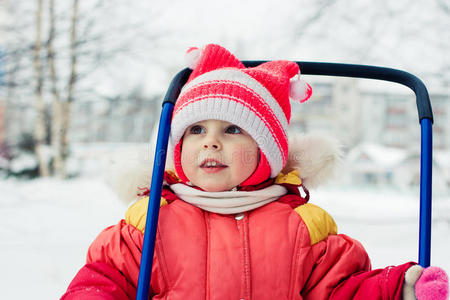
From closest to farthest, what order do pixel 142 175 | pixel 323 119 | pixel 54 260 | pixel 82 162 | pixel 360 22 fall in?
pixel 142 175
pixel 54 260
pixel 360 22
pixel 323 119
pixel 82 162

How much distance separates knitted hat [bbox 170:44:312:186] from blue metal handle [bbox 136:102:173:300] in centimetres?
6

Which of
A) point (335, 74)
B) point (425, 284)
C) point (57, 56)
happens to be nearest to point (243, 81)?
point (335, 74)

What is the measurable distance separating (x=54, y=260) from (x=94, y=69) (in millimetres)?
2918

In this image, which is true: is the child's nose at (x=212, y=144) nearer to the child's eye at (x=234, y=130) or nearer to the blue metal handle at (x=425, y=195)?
the child's eye at (x=234, y=130)

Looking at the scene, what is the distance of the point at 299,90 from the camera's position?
118cm

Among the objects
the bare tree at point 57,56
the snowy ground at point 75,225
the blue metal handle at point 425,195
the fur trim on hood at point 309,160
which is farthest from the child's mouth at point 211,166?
the bare tree at point 57,56

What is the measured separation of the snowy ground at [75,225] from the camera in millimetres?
2035

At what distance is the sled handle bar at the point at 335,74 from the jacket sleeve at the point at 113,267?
93 millimetres

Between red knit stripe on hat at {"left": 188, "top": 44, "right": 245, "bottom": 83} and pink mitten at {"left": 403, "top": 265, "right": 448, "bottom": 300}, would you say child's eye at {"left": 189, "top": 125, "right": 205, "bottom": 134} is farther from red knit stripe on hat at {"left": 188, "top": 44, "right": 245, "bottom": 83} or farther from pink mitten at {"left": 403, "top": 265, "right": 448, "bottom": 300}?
pink mitten at {"left": 403, "top": 265, "right": 448, "bottom": 300}

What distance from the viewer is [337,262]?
1027 millimetres

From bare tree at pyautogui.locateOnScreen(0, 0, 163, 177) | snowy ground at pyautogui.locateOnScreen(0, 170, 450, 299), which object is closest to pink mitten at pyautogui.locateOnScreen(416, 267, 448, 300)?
snowy ground at pyautogui.locateOnScreen(0, 170, 450, 299)

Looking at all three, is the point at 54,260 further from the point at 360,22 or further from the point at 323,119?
the point at 360,22

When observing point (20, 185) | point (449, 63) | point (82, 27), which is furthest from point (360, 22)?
point (20, 185)

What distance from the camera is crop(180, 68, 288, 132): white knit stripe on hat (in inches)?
42.4
